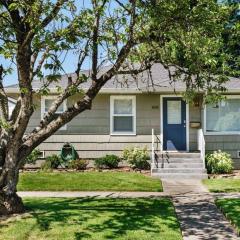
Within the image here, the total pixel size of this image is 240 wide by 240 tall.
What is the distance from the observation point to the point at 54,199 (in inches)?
494

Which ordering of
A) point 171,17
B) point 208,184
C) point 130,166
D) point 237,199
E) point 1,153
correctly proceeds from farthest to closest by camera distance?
point 130,166, point 208,184, point 237,199, point 1,153, point 171,17

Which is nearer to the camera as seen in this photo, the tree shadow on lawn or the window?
the tree shadow on lawn

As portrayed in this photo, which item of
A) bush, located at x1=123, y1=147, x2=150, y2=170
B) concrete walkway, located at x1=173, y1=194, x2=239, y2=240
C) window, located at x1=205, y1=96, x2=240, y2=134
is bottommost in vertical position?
concrete walkway, located at x1=173, y1=194, x2=239, y2=240

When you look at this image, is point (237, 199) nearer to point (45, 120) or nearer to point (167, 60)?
point (167, 60)

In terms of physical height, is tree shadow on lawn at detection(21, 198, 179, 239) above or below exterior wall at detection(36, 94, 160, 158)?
below

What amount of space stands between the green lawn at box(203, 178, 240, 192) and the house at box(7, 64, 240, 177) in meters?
3.13

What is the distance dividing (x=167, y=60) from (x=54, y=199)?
4.72m

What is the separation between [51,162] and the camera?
1856 cm

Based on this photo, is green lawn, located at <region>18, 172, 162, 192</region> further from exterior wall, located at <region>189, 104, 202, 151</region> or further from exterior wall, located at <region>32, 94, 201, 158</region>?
exterior wall, located at <region>189, 104, 202, 151</region>

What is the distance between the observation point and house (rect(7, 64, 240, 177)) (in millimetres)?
19016

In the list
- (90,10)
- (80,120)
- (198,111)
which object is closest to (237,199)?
(90,10)

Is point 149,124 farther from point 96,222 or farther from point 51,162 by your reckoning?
point 96,222

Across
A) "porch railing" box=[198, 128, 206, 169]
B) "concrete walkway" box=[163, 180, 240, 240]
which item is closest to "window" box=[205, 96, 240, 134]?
"porch railing" box=[198, 128, 206, 169]

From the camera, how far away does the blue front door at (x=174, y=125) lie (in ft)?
63.0
